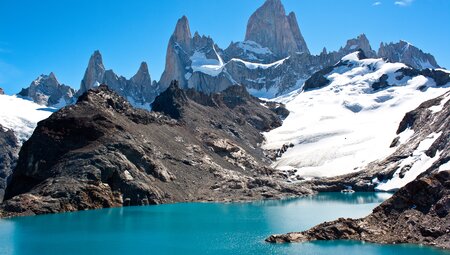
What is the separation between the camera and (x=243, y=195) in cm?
12875

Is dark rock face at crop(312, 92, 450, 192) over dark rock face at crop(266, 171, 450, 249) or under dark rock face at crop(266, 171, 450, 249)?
over

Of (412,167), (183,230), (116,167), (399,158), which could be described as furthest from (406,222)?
(399,158)

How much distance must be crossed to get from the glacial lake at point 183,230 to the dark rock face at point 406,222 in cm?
186

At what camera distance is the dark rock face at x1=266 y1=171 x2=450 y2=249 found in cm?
5834

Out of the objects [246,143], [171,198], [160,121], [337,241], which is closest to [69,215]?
[171,198]

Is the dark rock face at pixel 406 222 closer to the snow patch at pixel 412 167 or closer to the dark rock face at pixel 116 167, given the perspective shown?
the dark rock face at pixel 116 167

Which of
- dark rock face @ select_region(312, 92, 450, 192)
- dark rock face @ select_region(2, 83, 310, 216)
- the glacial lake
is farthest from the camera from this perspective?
dark rock face @ select_region(312, 92, 450, 192)

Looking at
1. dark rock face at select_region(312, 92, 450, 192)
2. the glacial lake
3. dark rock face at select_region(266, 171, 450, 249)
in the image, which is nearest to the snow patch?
A: dark rock face at select_region(312, 92, 450, 192)

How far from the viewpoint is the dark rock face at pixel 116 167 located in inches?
4186

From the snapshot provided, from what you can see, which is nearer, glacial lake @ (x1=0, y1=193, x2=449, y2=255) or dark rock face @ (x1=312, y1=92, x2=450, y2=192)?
glacial lake @ (x1=0, y1=193, x2=449, y2=255)

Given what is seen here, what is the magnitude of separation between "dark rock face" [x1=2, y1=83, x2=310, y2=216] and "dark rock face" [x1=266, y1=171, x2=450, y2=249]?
52722 mm

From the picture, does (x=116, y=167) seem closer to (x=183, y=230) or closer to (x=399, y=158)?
(x=183, y=230)

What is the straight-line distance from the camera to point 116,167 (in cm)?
11381

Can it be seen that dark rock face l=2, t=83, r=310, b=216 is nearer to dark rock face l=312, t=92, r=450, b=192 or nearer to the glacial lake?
the glacial lake
